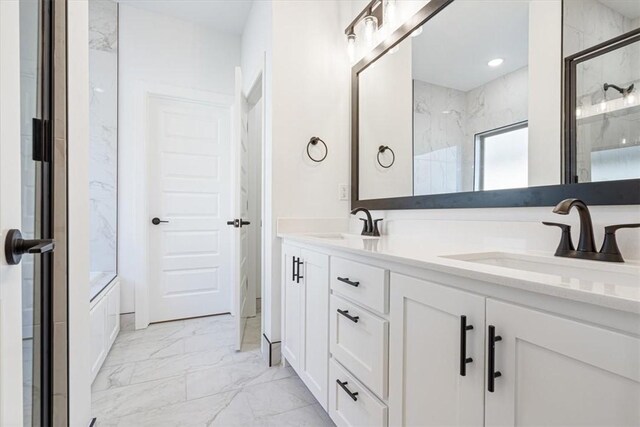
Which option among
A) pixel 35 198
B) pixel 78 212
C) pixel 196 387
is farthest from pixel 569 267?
pixel 196 387

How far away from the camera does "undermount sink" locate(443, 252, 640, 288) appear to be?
2.64 ft

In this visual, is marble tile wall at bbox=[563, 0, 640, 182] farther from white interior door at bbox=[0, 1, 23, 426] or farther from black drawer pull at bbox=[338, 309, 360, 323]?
white interior door at bbox=[0, 1, 23, 426]

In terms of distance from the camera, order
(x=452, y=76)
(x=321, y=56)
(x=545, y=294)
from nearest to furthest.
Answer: (x=545, y=294) < (x=452, y=76) < (x=321, y=56)

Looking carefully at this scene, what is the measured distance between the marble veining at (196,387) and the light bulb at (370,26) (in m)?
2.20

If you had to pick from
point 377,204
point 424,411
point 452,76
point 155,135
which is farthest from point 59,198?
point 155,135

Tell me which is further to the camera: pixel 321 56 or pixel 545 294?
pixel 321 56

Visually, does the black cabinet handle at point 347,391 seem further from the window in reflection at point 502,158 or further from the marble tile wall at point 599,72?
the marble tile wall at point 599,72

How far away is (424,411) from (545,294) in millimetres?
527

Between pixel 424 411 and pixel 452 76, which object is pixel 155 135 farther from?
pixel 424 411

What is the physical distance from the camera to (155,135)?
9.40 ft

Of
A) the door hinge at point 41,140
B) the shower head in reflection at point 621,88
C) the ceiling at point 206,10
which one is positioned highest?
the ceiling at point 206,10

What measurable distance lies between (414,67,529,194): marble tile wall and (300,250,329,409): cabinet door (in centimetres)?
70

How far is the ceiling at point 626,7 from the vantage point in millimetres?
891

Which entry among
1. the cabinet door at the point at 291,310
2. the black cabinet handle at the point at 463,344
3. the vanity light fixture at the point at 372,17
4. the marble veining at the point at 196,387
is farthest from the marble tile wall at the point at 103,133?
the black cabinet handle at the point at 463,344
